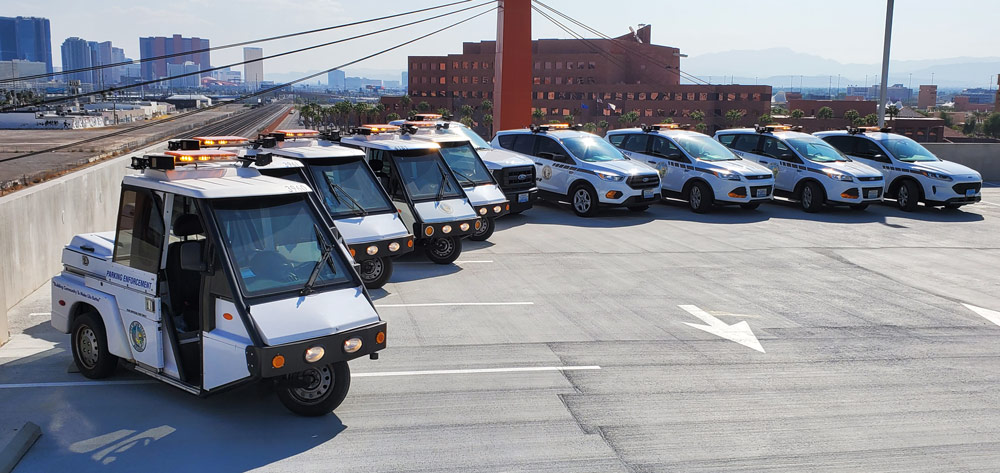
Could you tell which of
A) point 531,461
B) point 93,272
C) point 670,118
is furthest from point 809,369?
point 670,118

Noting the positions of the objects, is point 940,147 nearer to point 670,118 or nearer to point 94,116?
point 670,118

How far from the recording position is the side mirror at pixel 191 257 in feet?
21.8

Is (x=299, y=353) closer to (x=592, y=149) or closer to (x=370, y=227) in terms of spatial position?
(x=370, y=227)

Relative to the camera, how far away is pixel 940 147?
85.3 feet

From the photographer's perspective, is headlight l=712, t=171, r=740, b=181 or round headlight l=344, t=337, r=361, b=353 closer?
round headlight l=344, t=337, r=361, b=353

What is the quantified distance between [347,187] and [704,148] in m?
11.0

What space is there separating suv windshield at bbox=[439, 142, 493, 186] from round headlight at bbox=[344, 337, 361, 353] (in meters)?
8.35

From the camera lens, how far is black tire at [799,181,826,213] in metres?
19.7

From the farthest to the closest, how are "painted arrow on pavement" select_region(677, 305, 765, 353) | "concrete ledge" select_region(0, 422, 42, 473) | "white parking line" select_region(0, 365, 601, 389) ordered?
"painted arrow on pavement" select_region(677, 305, 765, 353)
"white parking line" select_region(0, 365, 601, 389)
"concrete ledge" select_region(0, 422, 42, 473)

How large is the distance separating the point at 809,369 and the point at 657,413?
2219 mm

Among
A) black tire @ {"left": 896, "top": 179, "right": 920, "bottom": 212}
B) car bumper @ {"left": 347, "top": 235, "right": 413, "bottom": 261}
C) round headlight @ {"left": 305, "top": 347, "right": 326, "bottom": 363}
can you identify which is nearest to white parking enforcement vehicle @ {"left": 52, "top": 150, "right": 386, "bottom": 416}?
round headlight @ {"left": 305, "top": 347, "right": 326, "bottom": 363}

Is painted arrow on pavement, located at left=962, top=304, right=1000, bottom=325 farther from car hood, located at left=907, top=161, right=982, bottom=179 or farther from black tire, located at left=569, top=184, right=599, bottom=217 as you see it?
car hood, located at left=907, top=161, right=982, bottom=179

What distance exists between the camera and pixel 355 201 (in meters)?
11.8

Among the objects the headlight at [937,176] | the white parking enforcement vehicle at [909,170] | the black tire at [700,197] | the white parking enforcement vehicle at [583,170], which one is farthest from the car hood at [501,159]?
the headlight at [937,176]
